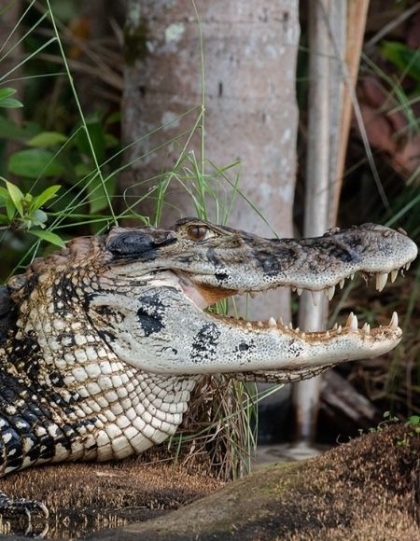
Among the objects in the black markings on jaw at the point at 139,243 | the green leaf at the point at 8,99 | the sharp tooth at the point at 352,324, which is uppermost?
the green leaf at the point at 8,99

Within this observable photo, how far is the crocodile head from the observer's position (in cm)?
397

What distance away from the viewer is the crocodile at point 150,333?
3.98 metres

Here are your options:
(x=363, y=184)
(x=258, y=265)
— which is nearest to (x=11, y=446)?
(x=258, y=265)

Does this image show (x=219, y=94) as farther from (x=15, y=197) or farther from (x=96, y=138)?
(x=15, y=197)

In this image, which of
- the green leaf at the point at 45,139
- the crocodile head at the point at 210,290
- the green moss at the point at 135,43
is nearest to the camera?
the crocodile head at the point at 210,290

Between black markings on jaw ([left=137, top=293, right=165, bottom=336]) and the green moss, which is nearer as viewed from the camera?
black markings on jaw ([left=137, top=293, right=165, bottom=336])

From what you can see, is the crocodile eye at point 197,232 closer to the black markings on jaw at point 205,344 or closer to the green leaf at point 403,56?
the black markings on jaw at point 205,344

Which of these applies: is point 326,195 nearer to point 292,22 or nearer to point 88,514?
point 292,22

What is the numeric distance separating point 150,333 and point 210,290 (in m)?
0.28

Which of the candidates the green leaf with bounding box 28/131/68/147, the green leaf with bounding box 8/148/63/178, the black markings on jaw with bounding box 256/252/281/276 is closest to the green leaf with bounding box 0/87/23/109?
the black markings on jaw with bounding box 256/252/281/276

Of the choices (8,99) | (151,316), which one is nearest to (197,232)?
(151,316)

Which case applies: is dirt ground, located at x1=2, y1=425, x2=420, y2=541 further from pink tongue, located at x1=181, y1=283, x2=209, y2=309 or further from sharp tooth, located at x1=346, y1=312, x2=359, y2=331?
pink tongue, located at x1=181, y1=283, x2=209, y2=309

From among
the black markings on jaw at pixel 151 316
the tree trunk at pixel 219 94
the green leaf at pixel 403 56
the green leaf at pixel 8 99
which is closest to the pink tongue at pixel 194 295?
the black markings on jaw at pixel 151 316

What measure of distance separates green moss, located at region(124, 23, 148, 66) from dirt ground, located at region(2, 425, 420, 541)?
279cm
